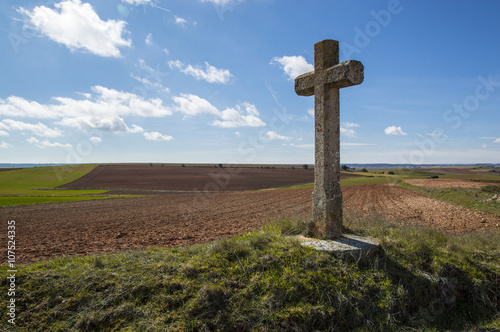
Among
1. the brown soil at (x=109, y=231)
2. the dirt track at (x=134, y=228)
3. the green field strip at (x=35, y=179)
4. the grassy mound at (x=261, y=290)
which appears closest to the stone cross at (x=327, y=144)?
the grassy mound at (x=261, y=290)

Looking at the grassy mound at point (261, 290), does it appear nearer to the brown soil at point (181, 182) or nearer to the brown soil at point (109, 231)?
the brown soil at point (109, 231)

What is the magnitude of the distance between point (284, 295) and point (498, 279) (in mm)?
4412

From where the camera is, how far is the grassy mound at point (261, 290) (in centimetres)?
370

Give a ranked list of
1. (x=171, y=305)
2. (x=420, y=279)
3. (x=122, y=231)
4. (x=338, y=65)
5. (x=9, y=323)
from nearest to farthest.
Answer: (x=9, y=323) → (x=171, y=305) → (x=420, y=279) → (x=338, y=65) → (x=122, y=231)

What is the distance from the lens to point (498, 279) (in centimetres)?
520

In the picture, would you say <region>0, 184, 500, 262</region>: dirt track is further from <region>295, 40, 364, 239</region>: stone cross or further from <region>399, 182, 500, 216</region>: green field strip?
<region>295, 40, 364, 239</region>: stone cross

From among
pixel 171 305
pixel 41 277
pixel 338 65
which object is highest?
pixel 338 65

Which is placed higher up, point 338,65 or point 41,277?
point 338,65

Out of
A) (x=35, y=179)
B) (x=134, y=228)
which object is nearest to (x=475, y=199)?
(x=134, y=228)

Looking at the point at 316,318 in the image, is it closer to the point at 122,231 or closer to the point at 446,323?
the point at 446,323

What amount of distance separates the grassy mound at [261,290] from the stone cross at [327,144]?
3.28ft

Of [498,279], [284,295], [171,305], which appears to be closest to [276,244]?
[284,295]

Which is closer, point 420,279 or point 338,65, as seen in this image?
point 420,279

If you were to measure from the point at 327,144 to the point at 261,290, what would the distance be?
131 inches
